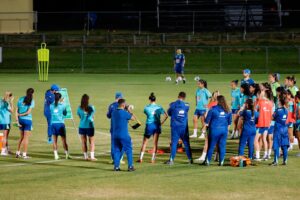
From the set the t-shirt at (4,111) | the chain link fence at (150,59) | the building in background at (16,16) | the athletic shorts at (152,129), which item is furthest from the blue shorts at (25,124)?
the building in background at (16,16)

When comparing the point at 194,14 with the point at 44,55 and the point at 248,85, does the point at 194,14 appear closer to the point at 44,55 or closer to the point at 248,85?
the point at 44,55

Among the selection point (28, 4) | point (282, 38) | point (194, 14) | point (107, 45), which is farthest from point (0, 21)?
point (282, 38)

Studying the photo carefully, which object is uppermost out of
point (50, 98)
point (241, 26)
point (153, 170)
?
point (241, 26)

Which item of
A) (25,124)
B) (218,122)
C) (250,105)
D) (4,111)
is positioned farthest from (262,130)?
(4,111)

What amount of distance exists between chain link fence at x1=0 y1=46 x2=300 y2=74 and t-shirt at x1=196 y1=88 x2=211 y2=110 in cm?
2960

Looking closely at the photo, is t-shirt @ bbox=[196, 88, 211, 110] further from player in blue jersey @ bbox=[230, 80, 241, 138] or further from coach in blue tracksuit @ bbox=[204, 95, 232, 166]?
coach in blue tracksuit @ bbox=[204, 95, 232, 166]

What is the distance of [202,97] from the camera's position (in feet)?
90.9

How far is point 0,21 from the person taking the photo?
6856 cm

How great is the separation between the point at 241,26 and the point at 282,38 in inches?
142

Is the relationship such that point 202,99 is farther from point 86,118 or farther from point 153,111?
point 86,118

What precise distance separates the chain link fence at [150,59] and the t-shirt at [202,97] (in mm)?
29603

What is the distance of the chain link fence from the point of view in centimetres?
5888

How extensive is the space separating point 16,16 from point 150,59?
A: 14.2m

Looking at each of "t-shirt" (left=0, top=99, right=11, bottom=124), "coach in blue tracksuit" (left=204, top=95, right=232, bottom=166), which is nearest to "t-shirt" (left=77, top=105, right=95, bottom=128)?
"t-shirt" (left=0, top=99, right=11, bottom=124)
